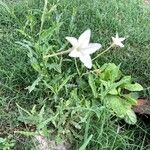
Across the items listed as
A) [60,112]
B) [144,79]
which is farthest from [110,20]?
[60,112]

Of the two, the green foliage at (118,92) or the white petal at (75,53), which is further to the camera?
the green foliage at (118,92)

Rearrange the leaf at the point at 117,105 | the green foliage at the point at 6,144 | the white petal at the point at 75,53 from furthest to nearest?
the leaf at the point at 117,105
the green foliage at the point at 6,144
the white petal at the point at 75,53

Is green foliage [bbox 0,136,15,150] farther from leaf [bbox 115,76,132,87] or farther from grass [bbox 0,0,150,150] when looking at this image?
leaf [bbox 115,76,132,87]

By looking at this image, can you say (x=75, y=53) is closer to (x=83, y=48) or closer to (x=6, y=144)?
(x=83, y=48)

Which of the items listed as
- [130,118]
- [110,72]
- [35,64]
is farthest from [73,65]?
[130,118]

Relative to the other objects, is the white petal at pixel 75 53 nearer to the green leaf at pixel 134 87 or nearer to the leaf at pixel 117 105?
the leaf at pixel 117 105

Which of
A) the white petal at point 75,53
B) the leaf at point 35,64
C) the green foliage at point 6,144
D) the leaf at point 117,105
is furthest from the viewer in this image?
the leaf at point 117,105

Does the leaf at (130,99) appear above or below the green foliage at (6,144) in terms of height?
above

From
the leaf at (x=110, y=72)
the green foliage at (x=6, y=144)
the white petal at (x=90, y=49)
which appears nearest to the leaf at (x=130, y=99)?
the leaf at (x=110, y=72)
